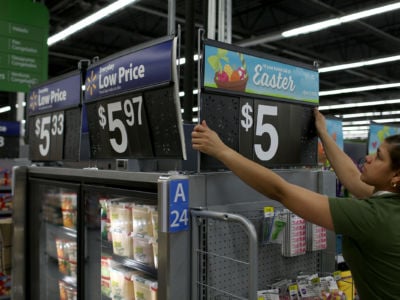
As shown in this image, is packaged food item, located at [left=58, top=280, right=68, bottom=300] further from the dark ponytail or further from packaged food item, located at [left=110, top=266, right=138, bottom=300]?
the dark ponytail

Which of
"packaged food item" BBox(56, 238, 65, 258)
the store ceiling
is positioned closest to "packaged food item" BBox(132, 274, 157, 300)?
"packaged food item" BBox(56, 238, 65, 258)

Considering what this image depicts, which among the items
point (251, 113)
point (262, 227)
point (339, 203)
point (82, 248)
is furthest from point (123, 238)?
point (339, 203)

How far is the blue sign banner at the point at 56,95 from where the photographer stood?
10.6 feet

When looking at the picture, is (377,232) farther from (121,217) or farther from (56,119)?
(56,119)

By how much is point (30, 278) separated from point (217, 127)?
2558 mm

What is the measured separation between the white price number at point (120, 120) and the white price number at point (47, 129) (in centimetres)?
79

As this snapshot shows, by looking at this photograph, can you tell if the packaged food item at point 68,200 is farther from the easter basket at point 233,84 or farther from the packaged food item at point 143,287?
the easter basket at point 233,84

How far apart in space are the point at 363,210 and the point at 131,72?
145cm

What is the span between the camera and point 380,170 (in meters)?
1.91

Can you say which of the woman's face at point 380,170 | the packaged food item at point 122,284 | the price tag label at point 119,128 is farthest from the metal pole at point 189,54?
the woman's face at point 380,170

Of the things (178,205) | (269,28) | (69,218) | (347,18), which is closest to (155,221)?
(178,205)

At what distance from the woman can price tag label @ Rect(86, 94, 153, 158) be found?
476 millimetres

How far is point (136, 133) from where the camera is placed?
2.43 metres

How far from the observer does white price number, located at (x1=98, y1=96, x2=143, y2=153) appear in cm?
239
